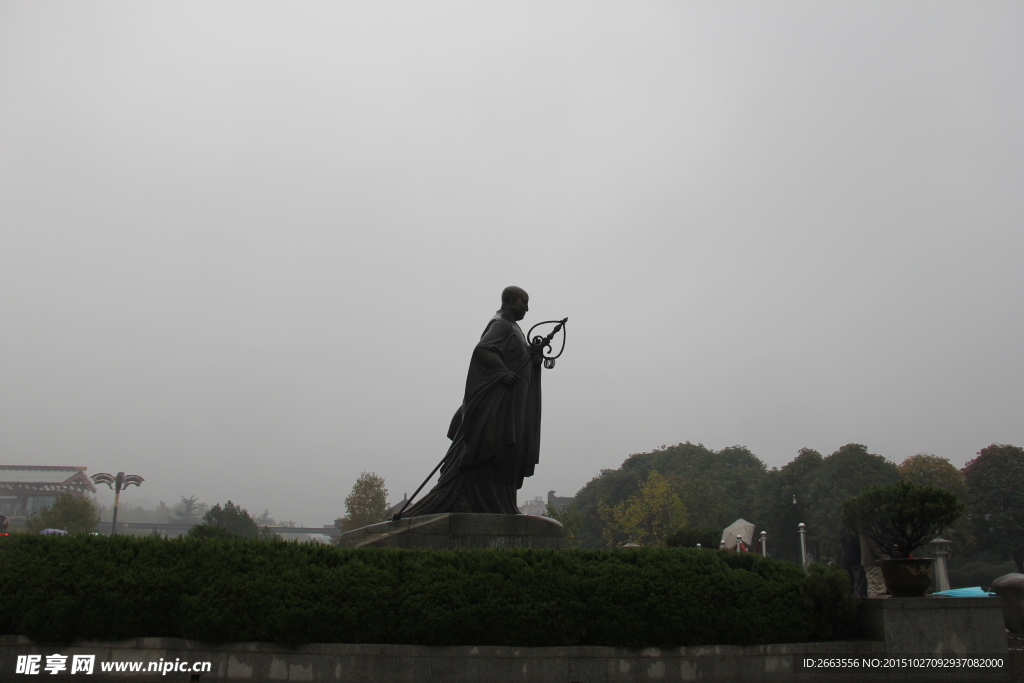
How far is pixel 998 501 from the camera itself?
143 feet

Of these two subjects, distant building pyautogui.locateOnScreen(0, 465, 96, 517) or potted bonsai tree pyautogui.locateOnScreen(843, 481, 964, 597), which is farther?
distant building pyautogui.locateOnScreen(0, 465, 96, 517)

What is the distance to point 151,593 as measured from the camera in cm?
732

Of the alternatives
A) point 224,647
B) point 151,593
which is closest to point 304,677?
point 224,647

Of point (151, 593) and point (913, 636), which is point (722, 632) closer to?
point (913, 636)

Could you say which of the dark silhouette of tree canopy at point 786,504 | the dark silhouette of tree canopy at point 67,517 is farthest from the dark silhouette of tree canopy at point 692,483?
the dark silhouette of tree canopy at point 67,517

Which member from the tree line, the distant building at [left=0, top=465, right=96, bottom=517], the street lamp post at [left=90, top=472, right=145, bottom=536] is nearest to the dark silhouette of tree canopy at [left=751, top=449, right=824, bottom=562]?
the tree line

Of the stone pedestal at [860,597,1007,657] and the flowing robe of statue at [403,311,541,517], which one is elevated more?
the flowing robe of statue at [403,311,541,517]

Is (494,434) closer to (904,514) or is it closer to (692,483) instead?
(904,514)

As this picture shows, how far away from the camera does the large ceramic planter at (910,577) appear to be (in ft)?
26.8

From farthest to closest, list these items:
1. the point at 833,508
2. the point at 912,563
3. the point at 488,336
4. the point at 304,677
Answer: the point at 833,508 → the point at 488,336 → the point at 912,563 → the point at 304,677

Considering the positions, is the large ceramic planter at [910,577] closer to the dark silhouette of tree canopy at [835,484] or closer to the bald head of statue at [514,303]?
the bald head of statue at [514,303]

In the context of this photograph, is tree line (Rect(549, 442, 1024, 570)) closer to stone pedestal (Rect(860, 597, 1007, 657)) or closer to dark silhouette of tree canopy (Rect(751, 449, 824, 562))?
dark silhouette of tree canopy (Rect(751, 449, 824, 562))

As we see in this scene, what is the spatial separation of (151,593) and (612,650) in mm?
4951

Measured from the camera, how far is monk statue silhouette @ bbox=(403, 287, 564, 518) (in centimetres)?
1004
